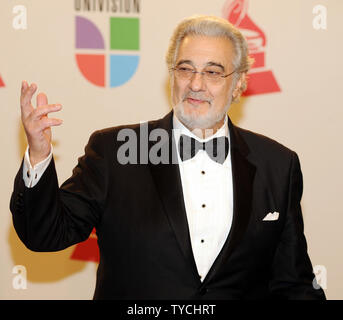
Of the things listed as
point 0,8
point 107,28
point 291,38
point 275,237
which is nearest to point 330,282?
point 275,237

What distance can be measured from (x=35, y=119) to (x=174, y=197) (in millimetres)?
721

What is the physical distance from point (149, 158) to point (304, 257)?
34.0 inches

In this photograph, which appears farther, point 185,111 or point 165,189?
point 185,111

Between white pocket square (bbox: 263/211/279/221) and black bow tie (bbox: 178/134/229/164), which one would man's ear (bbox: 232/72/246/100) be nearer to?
A: black bow tie (bbox: 178/134/229/164)

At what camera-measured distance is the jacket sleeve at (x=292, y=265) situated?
255 centimetres

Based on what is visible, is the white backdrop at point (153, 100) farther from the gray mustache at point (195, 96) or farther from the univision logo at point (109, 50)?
the gray mustache at point (195, 96)

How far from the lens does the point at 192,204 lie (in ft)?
8.03

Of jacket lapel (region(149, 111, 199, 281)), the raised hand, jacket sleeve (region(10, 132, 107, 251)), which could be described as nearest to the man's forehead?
jacket lapel (region(149, 111, 199, 281))

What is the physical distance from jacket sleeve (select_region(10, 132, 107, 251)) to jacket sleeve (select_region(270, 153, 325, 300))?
0.87 metres

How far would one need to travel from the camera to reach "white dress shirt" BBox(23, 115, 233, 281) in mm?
2398

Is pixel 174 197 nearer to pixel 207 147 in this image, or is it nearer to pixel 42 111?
pixel 207 147

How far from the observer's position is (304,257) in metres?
2.59

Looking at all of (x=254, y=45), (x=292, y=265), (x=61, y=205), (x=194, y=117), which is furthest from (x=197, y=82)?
(x=254, y=45)
